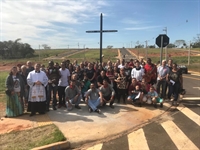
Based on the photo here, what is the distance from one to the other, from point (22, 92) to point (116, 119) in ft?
11.3

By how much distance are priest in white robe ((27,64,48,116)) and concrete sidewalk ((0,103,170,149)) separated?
1.06 feet

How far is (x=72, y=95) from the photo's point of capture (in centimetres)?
776

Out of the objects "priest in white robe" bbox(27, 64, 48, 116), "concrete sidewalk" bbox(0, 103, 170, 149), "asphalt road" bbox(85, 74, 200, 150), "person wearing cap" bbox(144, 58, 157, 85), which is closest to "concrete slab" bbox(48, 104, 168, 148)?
"concrete sidewalk" bbox(0, 103, 170, 149)

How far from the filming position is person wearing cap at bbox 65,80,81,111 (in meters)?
7.58

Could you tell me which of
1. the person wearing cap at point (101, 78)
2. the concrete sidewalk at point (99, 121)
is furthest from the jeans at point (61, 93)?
the person wearing cap at point (101, 78)

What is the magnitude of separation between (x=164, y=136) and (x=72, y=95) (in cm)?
368

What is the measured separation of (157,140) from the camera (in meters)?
5.25

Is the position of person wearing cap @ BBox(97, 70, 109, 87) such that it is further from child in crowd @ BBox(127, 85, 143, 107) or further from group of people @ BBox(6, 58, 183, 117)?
child in crowd @ BBox(127, 85, 143, 107)

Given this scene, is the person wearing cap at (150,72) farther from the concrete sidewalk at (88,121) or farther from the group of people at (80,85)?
the concrete sidewalk at (88,121)

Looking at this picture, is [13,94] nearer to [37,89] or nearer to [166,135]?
[37,89]

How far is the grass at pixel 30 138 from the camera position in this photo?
483cm

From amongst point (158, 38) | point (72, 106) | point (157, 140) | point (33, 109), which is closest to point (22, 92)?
point (33, 109)

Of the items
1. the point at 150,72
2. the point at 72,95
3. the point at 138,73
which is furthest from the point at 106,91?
the point at 150,72

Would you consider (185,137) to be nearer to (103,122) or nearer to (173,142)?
(173,142)
